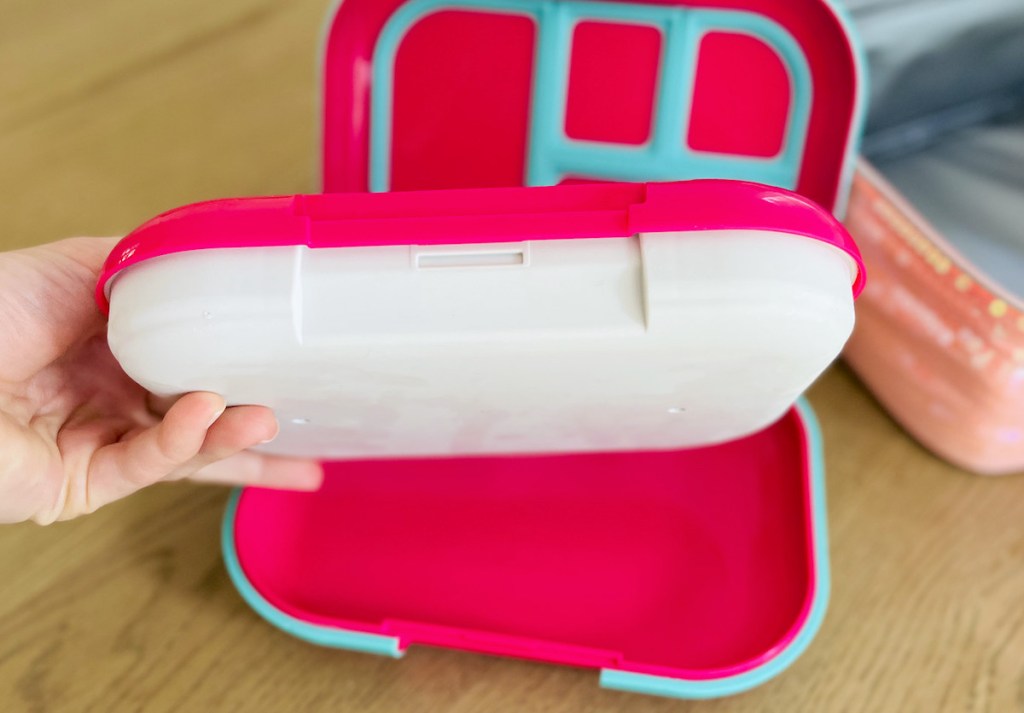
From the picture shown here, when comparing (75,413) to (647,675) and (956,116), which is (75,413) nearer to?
(647,675)

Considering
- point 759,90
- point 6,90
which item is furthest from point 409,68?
point 6,90

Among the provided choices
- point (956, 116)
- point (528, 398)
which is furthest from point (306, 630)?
point (956, 116)

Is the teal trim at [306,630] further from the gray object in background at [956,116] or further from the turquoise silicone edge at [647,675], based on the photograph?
the gray object in background at [956,116]

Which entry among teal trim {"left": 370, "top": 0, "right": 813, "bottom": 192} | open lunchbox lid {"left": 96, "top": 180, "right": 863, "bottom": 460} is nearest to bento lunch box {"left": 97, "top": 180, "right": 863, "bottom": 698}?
open lunchbox lid {"left": 96, "top": 180, "right": 863, "bottom": 460}

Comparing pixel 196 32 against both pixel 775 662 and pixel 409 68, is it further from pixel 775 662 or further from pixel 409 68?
pixel 775 662

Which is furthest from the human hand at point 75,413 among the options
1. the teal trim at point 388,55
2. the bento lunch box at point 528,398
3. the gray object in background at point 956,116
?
the gray object in background at point 956,116

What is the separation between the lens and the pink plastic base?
18.6 inches

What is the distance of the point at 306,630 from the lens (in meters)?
0.46

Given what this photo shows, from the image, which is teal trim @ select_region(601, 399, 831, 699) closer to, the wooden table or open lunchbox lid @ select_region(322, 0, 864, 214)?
the wooden table

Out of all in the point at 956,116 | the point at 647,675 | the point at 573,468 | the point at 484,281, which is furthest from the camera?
the point at 956,116

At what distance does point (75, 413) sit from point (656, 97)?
362 mm

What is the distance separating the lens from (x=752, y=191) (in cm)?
33

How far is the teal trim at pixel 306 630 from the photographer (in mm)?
455

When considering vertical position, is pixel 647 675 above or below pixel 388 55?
below
